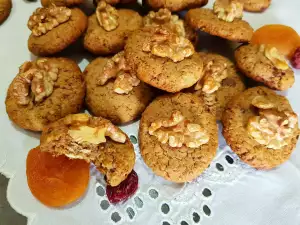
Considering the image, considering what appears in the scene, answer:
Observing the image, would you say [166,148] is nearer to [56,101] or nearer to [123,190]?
[123,190]

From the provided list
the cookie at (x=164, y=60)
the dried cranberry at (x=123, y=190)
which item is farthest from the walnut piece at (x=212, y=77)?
the dried cranberry at (x=123, y=190)

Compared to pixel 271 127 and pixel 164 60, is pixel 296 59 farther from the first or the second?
pixel 164 60

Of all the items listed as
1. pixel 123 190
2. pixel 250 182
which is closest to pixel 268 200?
pixel 250 182

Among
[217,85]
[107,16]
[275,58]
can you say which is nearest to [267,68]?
[275,58]

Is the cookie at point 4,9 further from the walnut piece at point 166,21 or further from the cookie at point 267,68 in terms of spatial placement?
the cookie at point 267,68

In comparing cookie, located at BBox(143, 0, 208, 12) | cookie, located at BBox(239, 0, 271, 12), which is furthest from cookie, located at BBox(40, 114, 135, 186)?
cookie, located at BBox(239, 0, 271, 12)

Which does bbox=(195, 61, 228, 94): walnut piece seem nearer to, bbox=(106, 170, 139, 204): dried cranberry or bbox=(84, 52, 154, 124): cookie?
bbox=(84, 52, 154, 124): cookie
